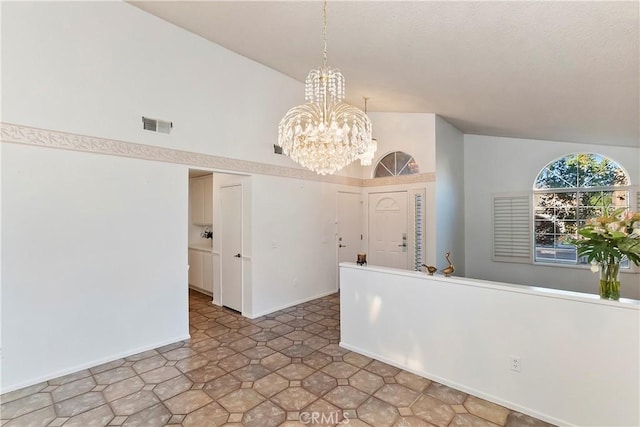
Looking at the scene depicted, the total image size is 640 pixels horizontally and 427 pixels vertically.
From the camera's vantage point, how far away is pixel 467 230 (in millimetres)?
6527

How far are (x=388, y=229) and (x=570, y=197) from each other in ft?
11.0

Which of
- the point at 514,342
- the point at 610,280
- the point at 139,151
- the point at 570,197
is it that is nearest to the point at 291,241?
the point at 139,151

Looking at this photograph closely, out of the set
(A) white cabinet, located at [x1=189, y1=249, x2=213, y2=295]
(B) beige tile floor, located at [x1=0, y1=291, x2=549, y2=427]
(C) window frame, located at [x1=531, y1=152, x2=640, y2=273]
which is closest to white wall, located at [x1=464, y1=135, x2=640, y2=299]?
(C) window frame, located at [x1=531, y1=152, x2=640, y2=273]

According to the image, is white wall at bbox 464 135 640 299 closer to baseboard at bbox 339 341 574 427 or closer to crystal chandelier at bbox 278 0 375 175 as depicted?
baseboard at bbox 339 341 574 427

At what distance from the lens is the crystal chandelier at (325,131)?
8.73 feet

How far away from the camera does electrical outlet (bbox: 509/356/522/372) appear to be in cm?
235

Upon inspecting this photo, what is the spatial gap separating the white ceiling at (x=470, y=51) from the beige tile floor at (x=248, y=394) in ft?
9.83

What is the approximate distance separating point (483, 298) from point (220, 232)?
13.2ft

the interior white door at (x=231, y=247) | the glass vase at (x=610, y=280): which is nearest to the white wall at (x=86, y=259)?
the interior white door at (x=231, y=247)

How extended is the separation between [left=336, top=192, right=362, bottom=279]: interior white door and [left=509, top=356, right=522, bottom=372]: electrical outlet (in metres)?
3.78

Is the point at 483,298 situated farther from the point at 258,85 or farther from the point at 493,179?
the point at 493,179

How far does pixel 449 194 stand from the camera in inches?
227

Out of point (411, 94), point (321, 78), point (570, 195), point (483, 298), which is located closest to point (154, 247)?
point (321, 78)

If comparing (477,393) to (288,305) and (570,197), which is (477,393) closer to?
(288,305)
